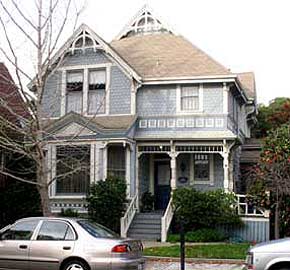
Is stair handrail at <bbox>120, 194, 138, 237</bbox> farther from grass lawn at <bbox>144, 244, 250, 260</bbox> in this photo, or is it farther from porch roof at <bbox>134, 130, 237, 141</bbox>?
grass lawn at <bbox>144, 244, 250, 260</bbox>

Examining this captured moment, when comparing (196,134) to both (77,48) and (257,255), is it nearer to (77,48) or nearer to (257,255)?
(77,48)

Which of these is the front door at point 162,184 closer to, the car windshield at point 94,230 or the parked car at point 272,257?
the car windshield at point 94,230

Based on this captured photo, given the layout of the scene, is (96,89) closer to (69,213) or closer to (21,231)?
(69,213)

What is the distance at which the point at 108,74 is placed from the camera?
2536 centimetres

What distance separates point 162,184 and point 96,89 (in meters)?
5.15

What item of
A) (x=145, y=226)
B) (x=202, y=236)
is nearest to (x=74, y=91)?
(x=145, y=226)

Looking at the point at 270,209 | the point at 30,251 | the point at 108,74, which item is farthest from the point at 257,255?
the point at 108,74

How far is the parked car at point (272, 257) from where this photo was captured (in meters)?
10.2

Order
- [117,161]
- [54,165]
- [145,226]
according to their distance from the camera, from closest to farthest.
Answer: [145,226] < [54,165] < [117,161]

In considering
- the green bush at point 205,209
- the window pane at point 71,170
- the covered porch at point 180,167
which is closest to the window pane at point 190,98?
the covered porch at point 180,167

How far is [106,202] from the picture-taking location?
22.3 meters

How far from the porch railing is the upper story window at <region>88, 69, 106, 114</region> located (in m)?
7.10

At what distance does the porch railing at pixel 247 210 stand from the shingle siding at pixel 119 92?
19.9 feet

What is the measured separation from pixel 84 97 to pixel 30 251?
44.9 feet
